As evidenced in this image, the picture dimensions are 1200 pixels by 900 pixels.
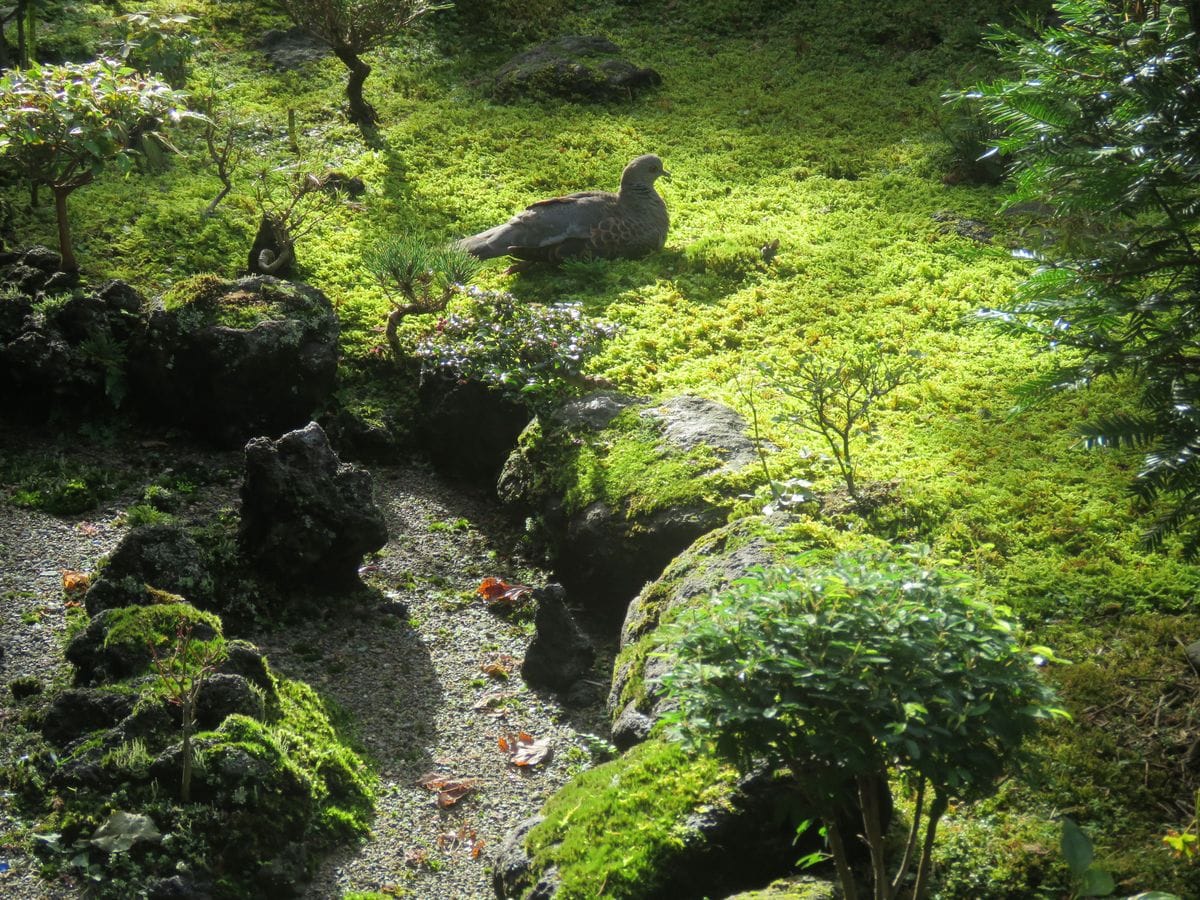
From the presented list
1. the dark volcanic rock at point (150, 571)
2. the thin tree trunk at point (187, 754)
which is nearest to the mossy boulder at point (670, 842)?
the thin tree trunk at point (187, 754)

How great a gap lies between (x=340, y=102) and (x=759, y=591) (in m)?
10.9

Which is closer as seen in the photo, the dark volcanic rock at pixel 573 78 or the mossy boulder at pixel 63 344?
the mossy boulder at pixel 63 344

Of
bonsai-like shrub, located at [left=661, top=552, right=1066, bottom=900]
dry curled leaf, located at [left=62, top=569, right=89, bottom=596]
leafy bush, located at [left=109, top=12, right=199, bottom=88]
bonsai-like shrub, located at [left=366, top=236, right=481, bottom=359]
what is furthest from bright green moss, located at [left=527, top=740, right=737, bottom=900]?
leafy bush, located at [left=109, top=12, right=199, bottom=88]

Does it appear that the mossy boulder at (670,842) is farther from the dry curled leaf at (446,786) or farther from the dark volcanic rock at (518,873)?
the dry curled leaf at (446,786)

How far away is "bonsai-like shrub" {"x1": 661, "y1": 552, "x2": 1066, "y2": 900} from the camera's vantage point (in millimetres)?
3088

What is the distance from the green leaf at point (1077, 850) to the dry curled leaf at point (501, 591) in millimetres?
4169

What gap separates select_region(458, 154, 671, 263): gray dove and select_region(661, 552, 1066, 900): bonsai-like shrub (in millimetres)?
6384

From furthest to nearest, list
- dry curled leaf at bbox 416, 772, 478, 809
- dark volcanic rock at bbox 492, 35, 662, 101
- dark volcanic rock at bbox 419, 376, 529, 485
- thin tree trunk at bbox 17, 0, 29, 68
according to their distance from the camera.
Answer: dark volcanic rock at bbox 492, 35, 662, 101 < thin tree trunk at bbox 17, 0, 29, 68 < dark volcanic rock at bbox 419, 376, 529, 485 < dry curled leaf at bbox 416, 772, 478, 809

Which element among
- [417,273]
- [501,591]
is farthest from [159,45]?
[501,591]

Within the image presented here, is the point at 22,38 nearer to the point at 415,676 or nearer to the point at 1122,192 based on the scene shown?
the point at 415,676

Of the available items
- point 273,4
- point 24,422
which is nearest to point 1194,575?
point 24,422

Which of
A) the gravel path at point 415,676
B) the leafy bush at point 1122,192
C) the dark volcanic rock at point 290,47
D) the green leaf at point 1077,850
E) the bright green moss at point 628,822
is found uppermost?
the leafy bush at point 1122,192

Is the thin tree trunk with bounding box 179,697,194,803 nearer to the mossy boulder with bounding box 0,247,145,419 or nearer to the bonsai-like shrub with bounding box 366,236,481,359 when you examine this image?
the mossy boulder with bounding box 0,247,145,419

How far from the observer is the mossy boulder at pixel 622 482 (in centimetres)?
638
